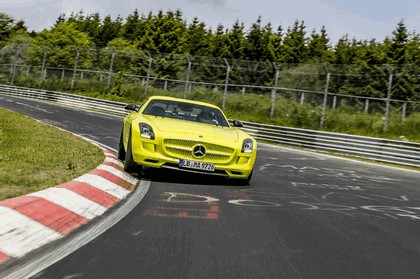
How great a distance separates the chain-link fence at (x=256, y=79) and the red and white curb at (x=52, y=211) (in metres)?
15.6

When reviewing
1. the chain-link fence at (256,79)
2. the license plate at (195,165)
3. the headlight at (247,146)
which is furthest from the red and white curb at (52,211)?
the chain-link fence at (256,79)

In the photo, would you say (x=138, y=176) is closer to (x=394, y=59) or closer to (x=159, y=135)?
(x=159, y=135)

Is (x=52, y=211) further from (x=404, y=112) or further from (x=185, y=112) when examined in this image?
(x=404, y=112)

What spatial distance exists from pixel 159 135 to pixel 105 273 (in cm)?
420

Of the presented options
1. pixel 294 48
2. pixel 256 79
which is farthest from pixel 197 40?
pixel 256 79

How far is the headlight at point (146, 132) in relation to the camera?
276 inches

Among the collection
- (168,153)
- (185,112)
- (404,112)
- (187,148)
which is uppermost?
(404,112)

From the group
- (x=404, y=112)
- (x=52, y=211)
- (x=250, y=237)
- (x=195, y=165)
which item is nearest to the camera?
(x=52, y=211)

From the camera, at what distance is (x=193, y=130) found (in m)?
7.26

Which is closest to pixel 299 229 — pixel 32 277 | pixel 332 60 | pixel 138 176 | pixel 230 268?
pixel 230 268

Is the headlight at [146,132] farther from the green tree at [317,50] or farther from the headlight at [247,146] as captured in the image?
the green tree at [317,50]

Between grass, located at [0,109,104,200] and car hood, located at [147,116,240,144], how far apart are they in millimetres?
1202

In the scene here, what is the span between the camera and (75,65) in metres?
34.2

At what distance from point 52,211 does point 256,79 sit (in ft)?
67.3
